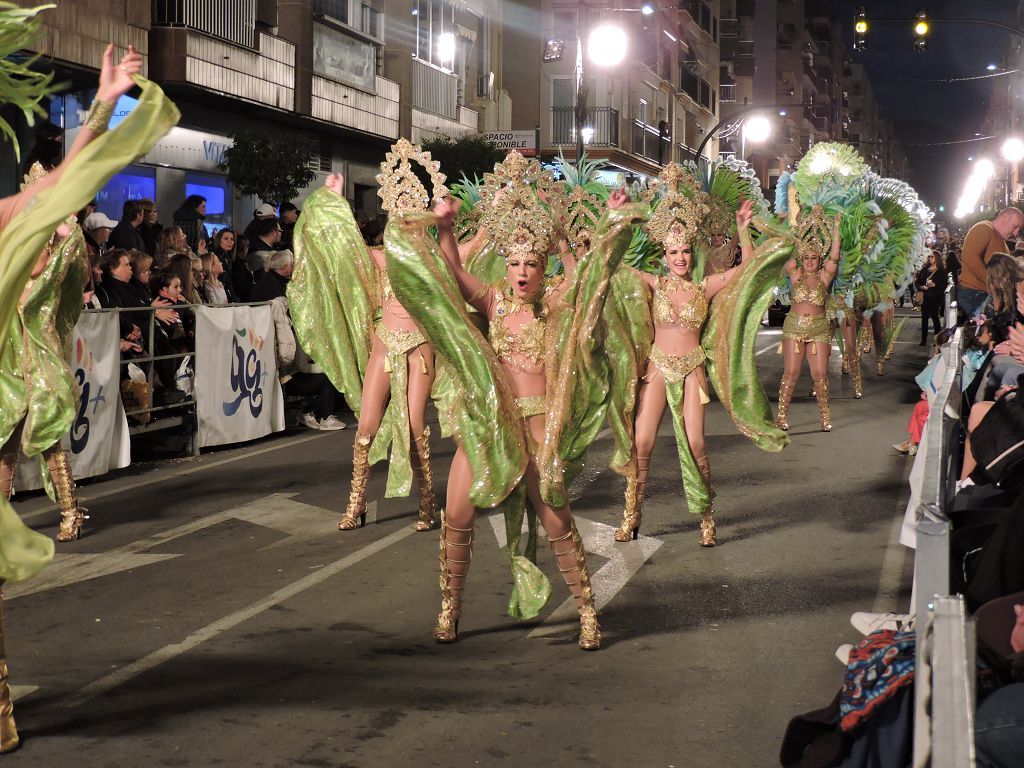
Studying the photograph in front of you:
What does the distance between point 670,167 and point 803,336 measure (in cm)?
662

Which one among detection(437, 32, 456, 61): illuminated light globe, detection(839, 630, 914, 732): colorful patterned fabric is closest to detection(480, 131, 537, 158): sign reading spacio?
detection(437, 32, 456, 61): illuminated light globe

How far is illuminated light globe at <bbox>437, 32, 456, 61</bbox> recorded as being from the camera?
109ft

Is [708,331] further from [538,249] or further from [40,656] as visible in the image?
[40,656]

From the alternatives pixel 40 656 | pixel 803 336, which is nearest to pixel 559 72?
pixel 803 336

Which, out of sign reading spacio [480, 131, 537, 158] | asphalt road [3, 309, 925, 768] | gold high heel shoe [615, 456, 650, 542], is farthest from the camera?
sign reading spacio [480, 131, 537, 158]

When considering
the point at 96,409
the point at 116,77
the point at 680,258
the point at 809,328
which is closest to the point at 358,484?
the point at 680,258

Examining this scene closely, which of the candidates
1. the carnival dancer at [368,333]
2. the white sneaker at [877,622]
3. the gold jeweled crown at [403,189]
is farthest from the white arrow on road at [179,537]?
the white sneaker at [877,622]

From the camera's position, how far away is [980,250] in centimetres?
1235

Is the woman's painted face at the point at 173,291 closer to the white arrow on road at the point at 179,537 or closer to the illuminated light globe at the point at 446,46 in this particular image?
the white arrow on road at the point at 179,537

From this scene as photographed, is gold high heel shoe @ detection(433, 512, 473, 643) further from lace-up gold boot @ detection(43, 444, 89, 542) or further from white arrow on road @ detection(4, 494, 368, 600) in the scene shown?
lace-up gold boot @ detection(43, 444, 89, 542)

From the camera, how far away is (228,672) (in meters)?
5.75

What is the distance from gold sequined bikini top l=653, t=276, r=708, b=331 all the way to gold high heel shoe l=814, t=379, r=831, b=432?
19.3 ft

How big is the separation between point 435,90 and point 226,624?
27251mm

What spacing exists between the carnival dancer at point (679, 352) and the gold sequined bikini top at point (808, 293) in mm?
5970
